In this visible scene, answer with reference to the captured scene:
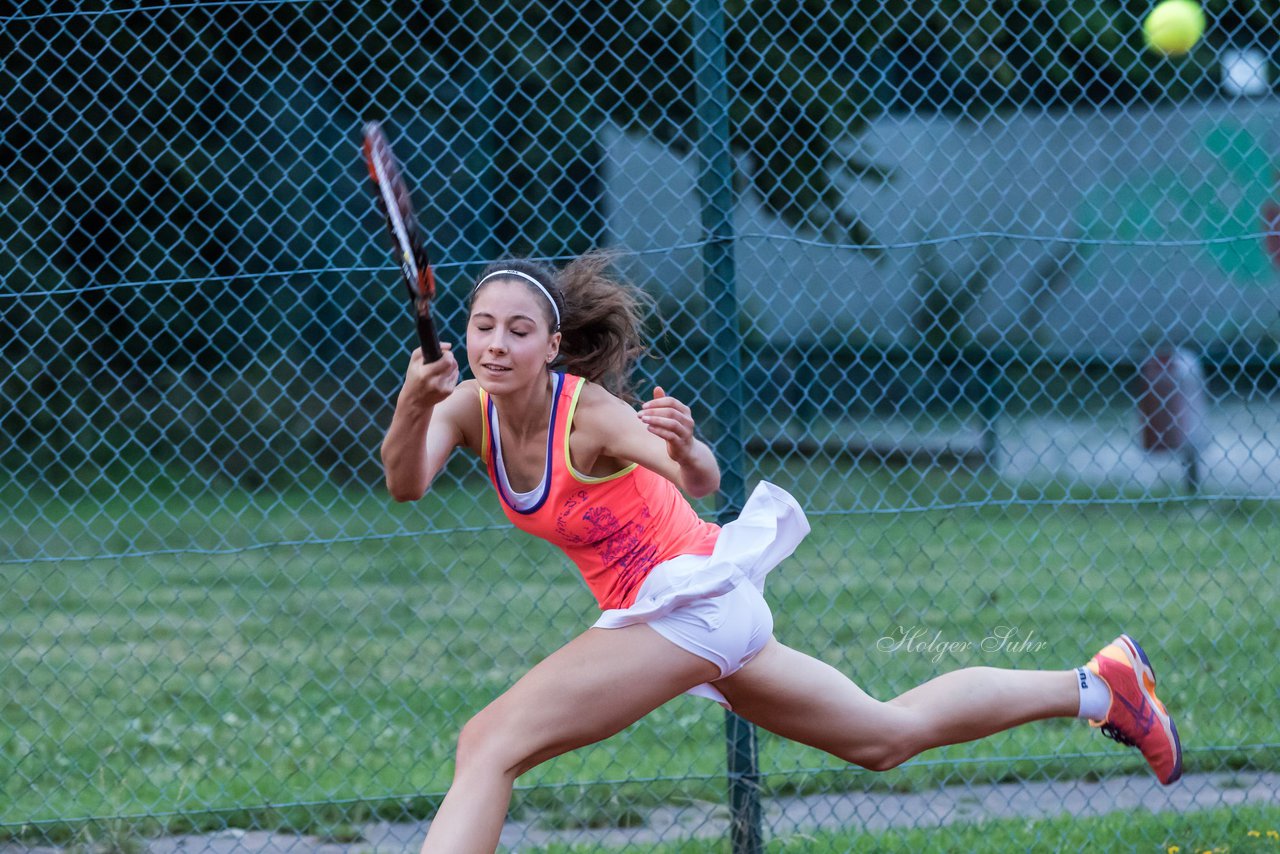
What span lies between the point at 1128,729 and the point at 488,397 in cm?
162

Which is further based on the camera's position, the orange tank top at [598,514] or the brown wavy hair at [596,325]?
the brown wavy hair at [596,325]

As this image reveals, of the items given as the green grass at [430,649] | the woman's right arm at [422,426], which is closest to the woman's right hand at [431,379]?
the woman's right arm at [422,426]

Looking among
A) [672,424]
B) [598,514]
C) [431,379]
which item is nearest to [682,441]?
[672,424]

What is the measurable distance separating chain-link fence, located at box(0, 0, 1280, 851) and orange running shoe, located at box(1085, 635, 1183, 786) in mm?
500

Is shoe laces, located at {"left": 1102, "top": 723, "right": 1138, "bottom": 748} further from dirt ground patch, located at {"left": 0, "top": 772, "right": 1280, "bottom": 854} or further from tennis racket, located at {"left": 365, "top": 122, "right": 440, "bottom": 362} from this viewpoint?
tennis racket, located at {"left": 365, "top": 122, "right": 440, "bottom": 362}

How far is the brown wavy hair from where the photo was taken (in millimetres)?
3160

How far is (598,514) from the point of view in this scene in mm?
2920

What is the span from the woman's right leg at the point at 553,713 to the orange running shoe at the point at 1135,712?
0.99 m

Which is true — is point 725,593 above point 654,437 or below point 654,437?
below

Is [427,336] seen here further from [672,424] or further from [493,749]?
[493,749]

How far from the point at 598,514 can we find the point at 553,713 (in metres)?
0.43

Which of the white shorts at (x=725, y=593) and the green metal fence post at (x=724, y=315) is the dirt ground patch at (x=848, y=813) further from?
the white shorts at (x=725, y=593)

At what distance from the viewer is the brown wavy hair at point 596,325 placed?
3.16 metres

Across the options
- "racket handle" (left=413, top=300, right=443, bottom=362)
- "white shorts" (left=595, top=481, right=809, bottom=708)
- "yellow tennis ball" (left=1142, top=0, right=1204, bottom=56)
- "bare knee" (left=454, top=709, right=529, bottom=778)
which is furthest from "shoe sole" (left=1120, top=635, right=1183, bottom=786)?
"yellow tennis ball" (left=1142, top=0, right=1204, bottom=56)
